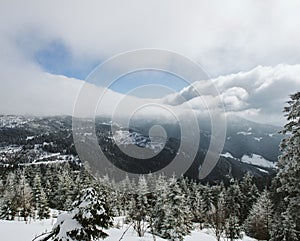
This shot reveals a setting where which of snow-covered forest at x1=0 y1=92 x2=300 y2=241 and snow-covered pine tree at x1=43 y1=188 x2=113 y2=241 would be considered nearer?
snow-covered pine tree at x1=43 y1=188 x2=113 y2=241

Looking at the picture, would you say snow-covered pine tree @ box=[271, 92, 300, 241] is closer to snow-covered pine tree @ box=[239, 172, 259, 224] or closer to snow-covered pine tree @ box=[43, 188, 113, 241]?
snow-covered pine tree @ box=[43, 188, 113, 241]

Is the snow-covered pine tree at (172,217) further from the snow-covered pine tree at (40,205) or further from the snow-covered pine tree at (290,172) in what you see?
the snow-covered pine tree at (40,205)

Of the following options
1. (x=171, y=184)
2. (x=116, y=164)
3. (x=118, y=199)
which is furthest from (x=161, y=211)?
(x=116, y=164)

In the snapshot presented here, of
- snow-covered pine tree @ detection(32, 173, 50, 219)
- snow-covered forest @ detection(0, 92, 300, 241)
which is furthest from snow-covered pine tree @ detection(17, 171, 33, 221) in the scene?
snow-covered pine tree @ detection(32, 173, 50, 219)

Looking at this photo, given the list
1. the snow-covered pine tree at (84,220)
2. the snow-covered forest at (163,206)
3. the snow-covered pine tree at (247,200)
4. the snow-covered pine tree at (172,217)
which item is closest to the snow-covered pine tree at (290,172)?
the snow-covered forest at (163,206)

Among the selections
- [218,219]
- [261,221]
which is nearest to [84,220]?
[218,219]

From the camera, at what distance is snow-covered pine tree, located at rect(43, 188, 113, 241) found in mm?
4871

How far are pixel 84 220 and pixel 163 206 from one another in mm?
23875

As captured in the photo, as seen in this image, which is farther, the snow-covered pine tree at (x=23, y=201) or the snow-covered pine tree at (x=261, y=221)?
the snow-covered pine tree at (x=261, y=221)

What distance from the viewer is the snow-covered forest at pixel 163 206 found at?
516 centimetres

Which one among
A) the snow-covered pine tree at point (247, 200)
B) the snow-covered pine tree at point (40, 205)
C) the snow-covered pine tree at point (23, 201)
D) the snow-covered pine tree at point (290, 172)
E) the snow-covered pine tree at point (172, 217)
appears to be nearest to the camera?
the snow-covered pine tree at point (290, 172)

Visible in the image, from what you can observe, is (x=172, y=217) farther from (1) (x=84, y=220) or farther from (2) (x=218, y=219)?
(1) (x=84, y=220)

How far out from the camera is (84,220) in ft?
16.6

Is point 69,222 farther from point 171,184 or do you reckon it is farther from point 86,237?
point 171,184
